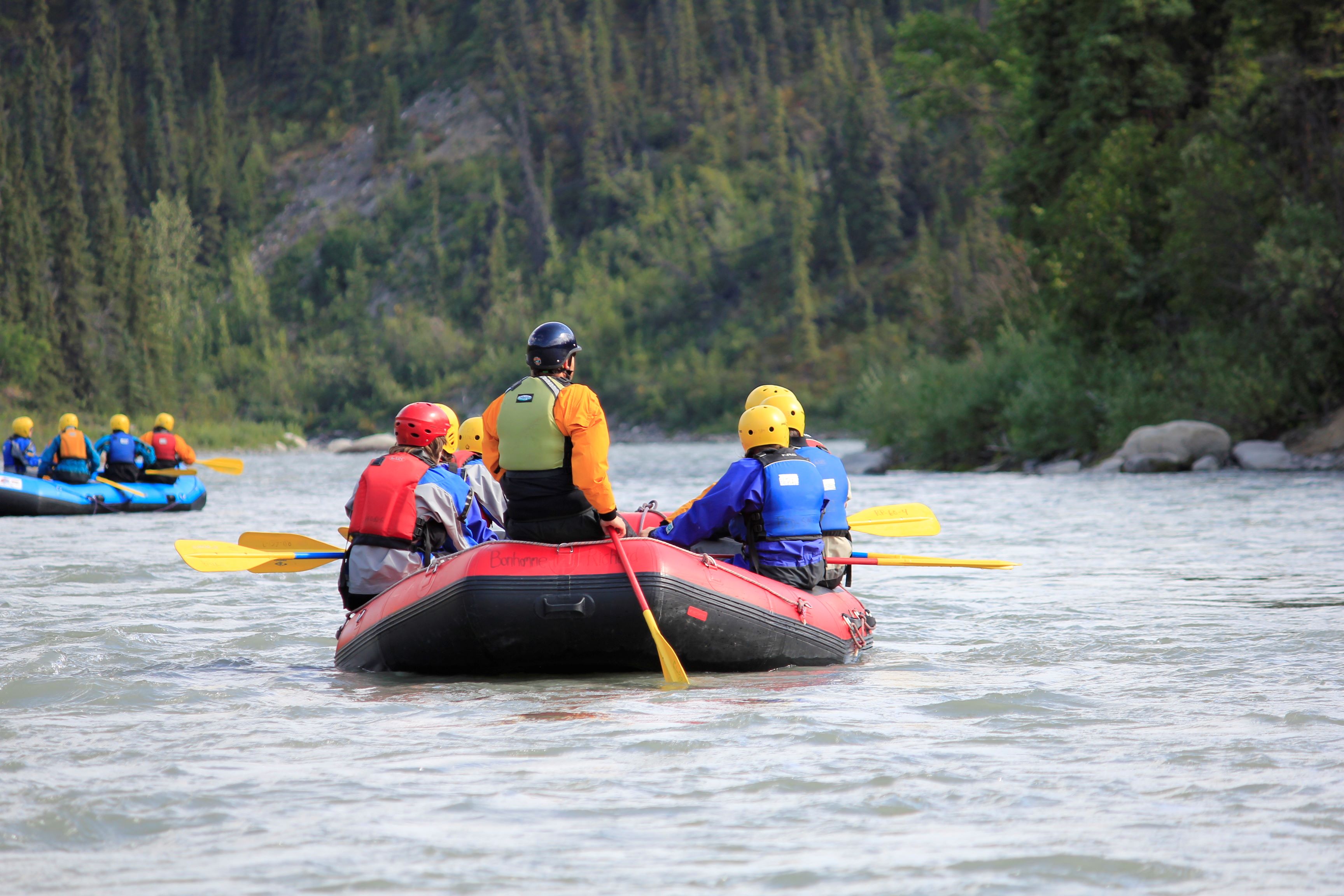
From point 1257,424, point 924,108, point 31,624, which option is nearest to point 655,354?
point 924,108

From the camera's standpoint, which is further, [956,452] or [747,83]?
[747,83]

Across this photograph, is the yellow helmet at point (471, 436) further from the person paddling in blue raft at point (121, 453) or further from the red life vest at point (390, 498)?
the person paddling in blue raft at point (121, 453)

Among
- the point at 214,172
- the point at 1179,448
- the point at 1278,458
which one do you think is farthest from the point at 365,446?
the point at 214,172

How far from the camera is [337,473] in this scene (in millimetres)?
38281

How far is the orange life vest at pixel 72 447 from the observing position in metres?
20.0

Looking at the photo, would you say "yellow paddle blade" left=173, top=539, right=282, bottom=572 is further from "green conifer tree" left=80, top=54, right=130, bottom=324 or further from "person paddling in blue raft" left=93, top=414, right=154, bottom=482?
"green conifer tree" left=80, top=54, right=130, bottom=324

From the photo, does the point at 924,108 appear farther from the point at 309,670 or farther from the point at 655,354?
the point at 655,354

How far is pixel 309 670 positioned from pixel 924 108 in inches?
1385

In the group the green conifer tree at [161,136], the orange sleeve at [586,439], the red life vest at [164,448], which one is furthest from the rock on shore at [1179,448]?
the green conifer tree at [161,136]

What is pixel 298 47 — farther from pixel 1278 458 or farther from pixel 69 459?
pixel 1278 458

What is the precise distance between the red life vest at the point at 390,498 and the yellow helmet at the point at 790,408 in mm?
2030

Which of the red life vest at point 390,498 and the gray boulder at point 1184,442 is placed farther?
the gray boulder at point 1184,442

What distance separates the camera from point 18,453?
21.6 metres

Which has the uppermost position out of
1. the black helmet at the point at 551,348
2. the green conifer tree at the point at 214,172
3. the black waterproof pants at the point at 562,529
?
the green conifer tree at the point at 214,172
